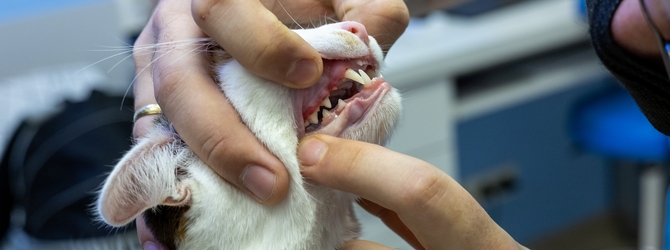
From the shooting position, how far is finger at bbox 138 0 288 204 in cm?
62

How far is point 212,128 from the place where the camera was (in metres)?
0.62

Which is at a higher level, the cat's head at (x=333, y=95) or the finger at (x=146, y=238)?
the cat's head at (x=333, y=95)

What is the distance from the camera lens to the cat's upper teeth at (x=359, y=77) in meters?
0.65

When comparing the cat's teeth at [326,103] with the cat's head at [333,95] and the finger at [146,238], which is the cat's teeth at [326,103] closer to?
the cat's head at [333,95]

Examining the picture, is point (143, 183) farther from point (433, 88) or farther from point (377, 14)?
point (433, 88)

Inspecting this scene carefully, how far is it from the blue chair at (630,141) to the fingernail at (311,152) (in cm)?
131

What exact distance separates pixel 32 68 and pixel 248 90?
4.73ft

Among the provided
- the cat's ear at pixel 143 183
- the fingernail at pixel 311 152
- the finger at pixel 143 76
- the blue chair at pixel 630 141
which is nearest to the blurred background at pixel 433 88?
the blue chair at pixel 630 141

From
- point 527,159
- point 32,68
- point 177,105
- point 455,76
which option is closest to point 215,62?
point 177,105

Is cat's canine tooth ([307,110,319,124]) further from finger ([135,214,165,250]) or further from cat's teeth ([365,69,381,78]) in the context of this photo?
finger ([135,214,165,250])

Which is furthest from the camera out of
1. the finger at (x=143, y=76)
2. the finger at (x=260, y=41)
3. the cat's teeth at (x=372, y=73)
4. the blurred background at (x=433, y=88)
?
the blurred background at (x=433, y=88)

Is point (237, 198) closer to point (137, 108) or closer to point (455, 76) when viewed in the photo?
point (137, 108)

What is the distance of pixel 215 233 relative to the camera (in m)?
0.66

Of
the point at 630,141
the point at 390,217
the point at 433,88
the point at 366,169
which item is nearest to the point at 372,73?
the point at 366,169
